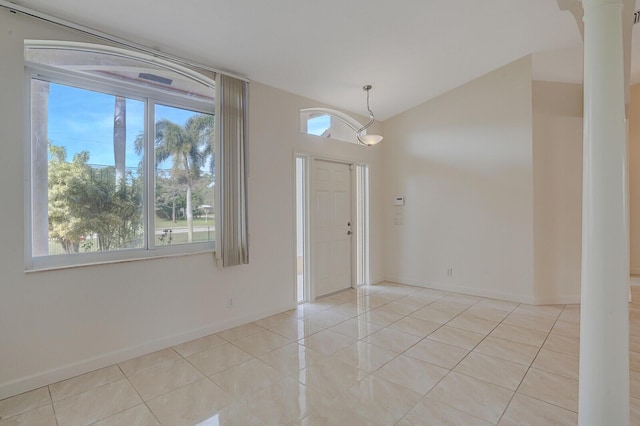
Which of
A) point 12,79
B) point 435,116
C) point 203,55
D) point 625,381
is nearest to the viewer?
point 625,381

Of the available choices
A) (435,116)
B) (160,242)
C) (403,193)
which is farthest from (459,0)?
(160,242)

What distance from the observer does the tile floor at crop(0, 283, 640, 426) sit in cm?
206

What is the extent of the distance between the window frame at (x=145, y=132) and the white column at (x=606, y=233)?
3068 millimetres

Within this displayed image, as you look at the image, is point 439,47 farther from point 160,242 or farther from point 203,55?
point 160,242

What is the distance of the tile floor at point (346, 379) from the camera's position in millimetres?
2057

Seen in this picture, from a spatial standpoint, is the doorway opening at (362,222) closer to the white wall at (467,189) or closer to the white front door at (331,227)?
the white front door at (331,227)

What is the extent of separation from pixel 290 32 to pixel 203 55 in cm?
92

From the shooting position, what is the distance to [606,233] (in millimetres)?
1305

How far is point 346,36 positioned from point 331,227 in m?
2.66

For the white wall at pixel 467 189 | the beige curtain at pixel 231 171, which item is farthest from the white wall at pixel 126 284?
the white wall at pixel 467 189

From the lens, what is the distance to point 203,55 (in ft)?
10.4

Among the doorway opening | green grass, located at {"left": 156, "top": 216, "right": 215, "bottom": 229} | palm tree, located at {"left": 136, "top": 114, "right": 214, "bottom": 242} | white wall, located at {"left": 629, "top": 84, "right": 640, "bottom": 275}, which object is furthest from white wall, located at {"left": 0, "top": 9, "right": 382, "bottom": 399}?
white wall, located at {"left": 629, "top": 84, "right": 640, "bottom": 275}

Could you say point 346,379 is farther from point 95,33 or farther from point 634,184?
point 634,184

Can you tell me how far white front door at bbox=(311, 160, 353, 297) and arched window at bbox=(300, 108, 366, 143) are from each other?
1.52 ft
